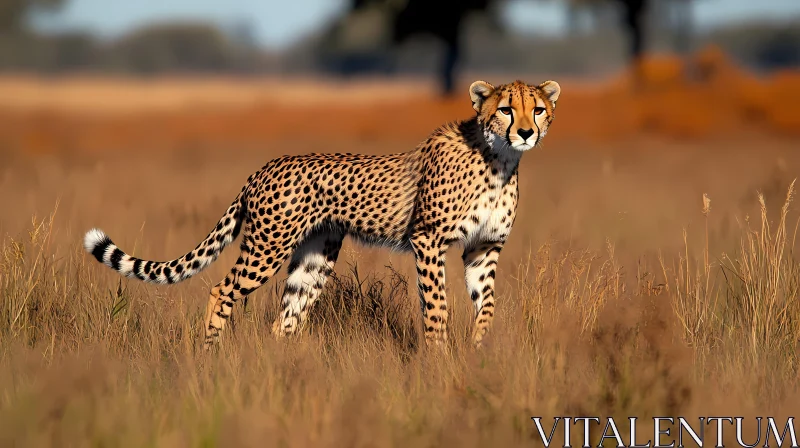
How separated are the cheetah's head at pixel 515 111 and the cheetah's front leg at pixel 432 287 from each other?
52 centimetres

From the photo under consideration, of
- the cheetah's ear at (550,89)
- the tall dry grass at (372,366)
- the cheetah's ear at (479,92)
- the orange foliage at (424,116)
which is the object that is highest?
the orange foliage at (424,116)

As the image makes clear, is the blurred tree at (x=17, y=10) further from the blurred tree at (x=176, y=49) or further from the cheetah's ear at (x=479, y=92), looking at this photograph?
the cheetah's ear at (x=479, y=92)

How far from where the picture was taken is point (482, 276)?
465 centimetres

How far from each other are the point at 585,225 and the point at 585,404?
4233 millimetres

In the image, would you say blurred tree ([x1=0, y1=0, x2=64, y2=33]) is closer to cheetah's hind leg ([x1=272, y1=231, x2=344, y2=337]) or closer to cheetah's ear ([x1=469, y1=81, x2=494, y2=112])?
cheetah's hind leg ([x1=272, y1=231, x2=344, y2=337])

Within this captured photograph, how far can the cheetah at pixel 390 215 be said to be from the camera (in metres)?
4.44

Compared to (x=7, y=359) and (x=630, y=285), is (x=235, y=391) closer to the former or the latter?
(x=7, y=359)

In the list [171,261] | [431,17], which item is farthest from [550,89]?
[431,17]

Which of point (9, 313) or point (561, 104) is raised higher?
point (561, 104)

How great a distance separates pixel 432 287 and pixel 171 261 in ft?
3.90

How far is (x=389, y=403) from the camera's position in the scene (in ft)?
11.2

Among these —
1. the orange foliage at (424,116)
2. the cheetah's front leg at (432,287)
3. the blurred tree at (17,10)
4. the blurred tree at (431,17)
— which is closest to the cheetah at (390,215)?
the cheetah's front leg at (432,287)

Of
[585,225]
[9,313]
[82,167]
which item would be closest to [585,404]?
[9,313]

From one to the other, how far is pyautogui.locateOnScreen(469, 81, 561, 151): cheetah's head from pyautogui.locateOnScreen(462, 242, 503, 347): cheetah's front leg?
1.73 ft
